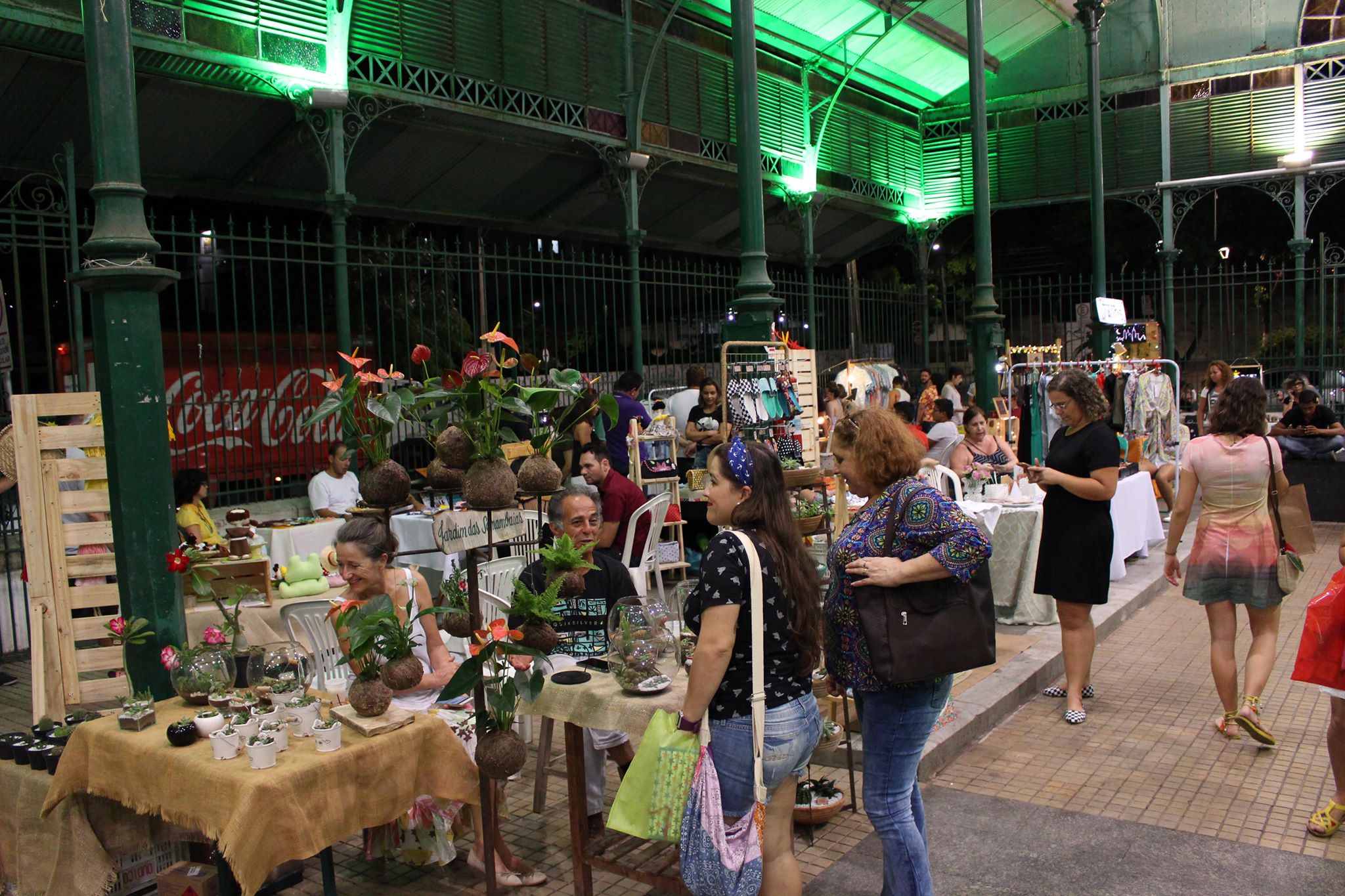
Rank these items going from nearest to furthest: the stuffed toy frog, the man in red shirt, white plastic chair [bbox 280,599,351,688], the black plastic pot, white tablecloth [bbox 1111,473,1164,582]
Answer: the black plastic pot, white plastic chair [bbox 280,599,351,688], the man in red shirt, the stuffed toy frog, white tablecloth [bbox 1111,473,1164,582]

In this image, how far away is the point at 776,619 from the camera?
3.25 metres

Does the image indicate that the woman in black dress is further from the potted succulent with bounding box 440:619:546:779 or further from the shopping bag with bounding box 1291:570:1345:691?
the potted succulent with bounding box 440:619:546:779

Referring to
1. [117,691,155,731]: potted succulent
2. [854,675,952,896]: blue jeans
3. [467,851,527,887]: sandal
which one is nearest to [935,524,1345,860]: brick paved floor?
[854,675,952,896]: blue jeans

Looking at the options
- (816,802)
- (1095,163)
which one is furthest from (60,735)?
(1095,163)

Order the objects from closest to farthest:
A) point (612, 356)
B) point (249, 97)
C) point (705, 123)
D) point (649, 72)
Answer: point (249, 97), point (649, 72), point (705, 123), point (612, 356)

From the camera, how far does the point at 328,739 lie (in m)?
3.35

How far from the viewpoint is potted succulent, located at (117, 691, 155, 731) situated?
3.61 metres

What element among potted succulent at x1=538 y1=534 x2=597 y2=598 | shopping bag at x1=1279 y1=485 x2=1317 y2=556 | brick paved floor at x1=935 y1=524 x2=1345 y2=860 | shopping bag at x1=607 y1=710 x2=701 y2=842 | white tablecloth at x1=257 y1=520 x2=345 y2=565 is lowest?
brick paved floor at x1=935 y1=524 x2=1345 y2=860

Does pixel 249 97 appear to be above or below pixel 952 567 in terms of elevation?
above

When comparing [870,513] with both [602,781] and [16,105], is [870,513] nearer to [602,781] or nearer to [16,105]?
[602,781]

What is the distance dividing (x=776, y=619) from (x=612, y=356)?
539 inches

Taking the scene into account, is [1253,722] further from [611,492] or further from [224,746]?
[224,746]

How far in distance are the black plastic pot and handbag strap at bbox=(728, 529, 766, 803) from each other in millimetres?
2489

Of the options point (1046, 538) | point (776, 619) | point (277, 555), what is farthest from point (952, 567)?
point (277, 555)
